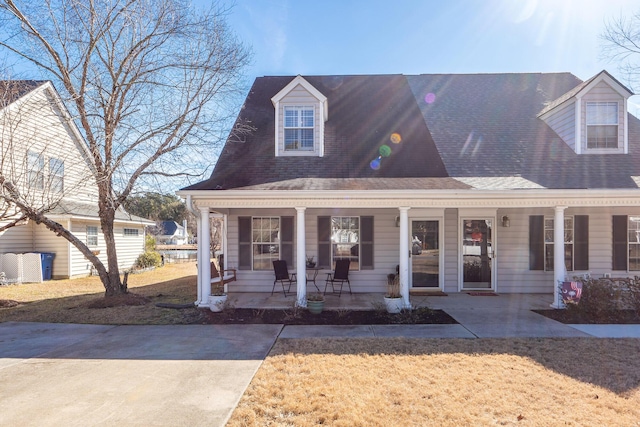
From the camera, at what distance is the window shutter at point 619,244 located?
902cm

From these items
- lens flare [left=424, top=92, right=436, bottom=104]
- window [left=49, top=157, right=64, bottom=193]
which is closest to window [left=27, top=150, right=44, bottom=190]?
window [left=49, top=157, right=64, bottom=193]

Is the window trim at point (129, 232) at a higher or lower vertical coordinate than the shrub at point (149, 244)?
higher

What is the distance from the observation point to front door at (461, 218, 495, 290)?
30.4 feet

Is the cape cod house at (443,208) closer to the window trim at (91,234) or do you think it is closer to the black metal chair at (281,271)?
the black metal chair at (281,271)

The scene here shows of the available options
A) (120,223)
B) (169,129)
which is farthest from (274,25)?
(120,223)

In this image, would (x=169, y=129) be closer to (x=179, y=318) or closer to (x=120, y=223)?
(x=179, y=318)

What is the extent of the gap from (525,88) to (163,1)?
37.1 feet

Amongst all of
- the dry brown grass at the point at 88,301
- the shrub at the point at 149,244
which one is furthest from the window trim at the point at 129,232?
the dry brown grass at the point at 88,301

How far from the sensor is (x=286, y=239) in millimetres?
9414

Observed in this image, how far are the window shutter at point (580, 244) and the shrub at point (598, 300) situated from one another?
2301 millimetres

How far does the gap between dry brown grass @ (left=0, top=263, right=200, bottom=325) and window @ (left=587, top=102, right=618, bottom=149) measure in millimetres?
10836

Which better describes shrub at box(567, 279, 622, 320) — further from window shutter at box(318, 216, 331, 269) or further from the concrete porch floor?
window shutter at box(318, 216, 331, 269)

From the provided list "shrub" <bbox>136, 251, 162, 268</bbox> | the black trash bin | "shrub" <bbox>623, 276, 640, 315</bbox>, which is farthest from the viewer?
"shrub" <bbox>136, 251, 162, 268</bbox>

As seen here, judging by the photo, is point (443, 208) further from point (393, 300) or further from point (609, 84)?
point (609, 84)
